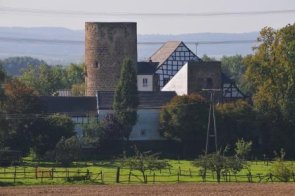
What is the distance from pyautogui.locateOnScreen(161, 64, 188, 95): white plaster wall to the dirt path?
35.8m

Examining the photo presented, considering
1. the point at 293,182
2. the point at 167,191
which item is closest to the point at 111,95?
the point at 293,182

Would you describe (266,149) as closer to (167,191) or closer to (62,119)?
(62,119)

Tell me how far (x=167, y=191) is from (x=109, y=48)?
45.1 metres

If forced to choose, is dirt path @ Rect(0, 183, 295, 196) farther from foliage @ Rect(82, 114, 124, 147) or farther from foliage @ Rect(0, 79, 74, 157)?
foliage @ Rect(82, 114, 124, 147)

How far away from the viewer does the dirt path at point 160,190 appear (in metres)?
47.3

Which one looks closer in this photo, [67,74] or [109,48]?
[109,48]

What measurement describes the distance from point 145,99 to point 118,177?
99.9 feet

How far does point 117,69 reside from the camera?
92562mm

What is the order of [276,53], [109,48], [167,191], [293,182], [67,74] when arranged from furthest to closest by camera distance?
[67,74] < [109,48] < [276,53] < [293,182] < [167,191]

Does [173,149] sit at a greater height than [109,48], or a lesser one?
lesser

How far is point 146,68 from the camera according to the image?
100 m

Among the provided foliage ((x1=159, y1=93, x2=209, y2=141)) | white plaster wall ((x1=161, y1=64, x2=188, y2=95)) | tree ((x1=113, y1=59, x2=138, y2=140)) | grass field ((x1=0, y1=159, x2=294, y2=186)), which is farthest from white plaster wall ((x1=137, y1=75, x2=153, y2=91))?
grass field ((x1=0, y1=159, x2=294, y2=186))

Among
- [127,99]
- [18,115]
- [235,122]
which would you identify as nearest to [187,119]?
[235,122]

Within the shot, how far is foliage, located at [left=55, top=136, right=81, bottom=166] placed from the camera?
230ft
